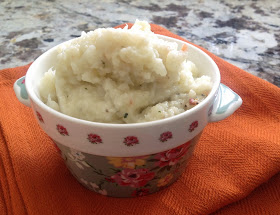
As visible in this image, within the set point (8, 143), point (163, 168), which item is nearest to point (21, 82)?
point (8, 143)

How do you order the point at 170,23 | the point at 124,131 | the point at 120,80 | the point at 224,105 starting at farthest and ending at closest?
the point at 170,23 < the point at 224,105 < the point at 120,80 < the point at 124,131

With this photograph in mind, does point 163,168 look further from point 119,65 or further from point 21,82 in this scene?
point 21,82

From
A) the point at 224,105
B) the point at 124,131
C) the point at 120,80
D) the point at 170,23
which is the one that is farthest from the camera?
the point at 170,23

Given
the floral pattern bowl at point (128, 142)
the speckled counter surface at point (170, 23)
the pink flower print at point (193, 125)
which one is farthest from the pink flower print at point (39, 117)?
the speckled counter surface at point (170, 23)

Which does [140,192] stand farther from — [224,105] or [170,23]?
[170,23]

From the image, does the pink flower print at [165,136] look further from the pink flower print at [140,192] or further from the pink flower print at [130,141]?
the pink flower print at [140,192]

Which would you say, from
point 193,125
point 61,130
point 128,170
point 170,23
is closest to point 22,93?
point 61,130
